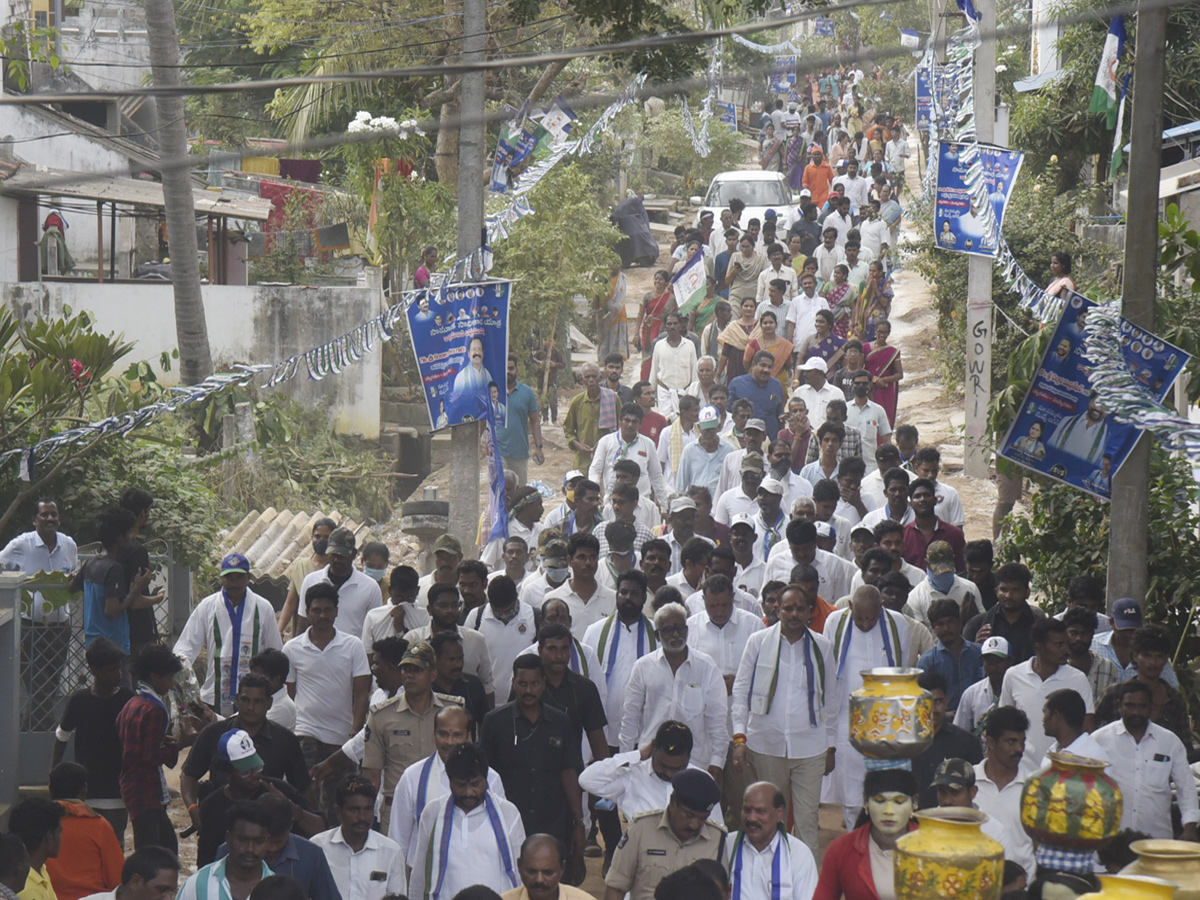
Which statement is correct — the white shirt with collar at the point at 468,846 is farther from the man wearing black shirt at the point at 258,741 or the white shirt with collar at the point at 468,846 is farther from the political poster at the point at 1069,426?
the political poster at the point at 1069,426

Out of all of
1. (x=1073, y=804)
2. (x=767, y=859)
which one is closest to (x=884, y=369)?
(x=767, y=859)

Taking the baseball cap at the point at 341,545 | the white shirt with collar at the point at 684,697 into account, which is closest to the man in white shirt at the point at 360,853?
the white shirt with collar at the point at 684,697

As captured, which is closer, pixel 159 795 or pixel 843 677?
pixel 159 795

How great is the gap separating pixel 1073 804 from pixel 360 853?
12.2ft

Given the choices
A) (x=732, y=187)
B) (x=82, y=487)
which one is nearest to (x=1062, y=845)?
(x=82, y=487)

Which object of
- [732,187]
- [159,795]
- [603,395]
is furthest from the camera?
[732,187]

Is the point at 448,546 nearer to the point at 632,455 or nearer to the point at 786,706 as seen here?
the point at 786,706

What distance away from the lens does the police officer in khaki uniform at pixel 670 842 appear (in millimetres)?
6422

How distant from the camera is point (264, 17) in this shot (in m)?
23.5

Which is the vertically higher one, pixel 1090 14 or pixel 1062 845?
pixel 1090 14

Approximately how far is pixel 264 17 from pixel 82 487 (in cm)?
1371

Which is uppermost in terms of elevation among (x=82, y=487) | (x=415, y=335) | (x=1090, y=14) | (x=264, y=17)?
(x=264, y=17)

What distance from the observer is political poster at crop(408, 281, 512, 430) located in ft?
39.0

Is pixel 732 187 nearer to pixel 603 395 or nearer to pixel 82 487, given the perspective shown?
pixel 603 395
